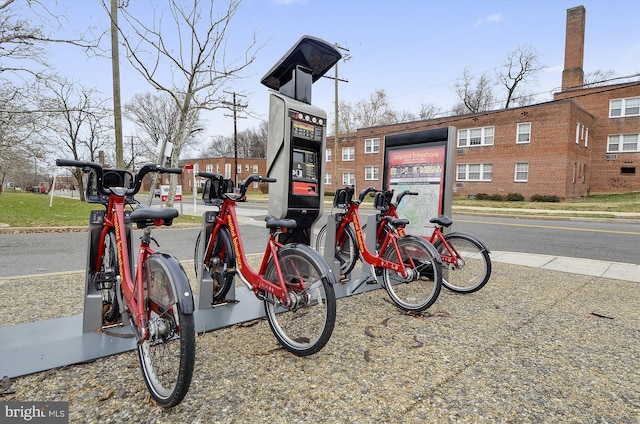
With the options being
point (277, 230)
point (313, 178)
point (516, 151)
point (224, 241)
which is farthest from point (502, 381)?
point (516, 151)

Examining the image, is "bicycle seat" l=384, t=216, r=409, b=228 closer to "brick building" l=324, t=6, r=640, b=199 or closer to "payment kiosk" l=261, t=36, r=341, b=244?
"payment kiosk" l=261, t=36, r=341, b=244

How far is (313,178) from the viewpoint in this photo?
4.13 m

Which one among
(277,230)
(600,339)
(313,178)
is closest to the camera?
(277,230)

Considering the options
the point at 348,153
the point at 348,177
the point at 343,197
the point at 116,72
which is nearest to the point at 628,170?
the point at 348,177

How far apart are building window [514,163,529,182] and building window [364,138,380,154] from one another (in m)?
11.4

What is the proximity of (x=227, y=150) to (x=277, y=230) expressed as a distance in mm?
79571

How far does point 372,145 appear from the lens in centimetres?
3206

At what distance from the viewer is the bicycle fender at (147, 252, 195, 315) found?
1848 mm

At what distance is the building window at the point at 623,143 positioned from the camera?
972 inches

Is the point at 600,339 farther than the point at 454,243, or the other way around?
the point at 454,243

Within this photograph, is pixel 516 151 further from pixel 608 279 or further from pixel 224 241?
pixel 224 241

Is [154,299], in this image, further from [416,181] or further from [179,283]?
[416,181]

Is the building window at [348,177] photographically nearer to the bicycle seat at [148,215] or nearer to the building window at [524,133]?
the building window at [524,133]

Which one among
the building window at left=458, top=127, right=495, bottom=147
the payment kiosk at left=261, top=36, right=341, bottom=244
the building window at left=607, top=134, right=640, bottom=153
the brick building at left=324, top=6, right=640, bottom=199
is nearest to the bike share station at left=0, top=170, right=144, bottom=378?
the payment kiosk at left=261, top=36, right=341, bottom=244
